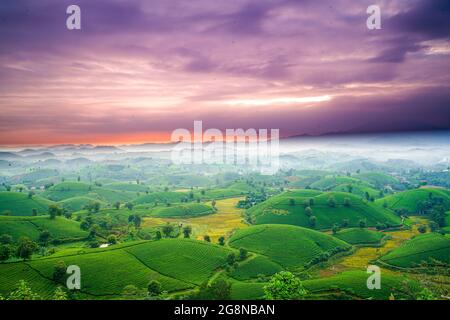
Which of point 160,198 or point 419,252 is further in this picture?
point 160,198

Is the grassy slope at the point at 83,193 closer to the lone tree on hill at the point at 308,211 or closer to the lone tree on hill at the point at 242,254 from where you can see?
the lone tree on hill at the point at 308,211

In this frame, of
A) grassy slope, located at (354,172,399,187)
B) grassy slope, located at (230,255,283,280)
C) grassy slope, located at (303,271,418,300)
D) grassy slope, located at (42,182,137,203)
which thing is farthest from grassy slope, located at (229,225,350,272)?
grassy slope, located at (354,172,399,187)

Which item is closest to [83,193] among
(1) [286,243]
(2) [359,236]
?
(1) [286,243]

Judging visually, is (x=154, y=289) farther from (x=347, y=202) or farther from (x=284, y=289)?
(x=347, y=202)

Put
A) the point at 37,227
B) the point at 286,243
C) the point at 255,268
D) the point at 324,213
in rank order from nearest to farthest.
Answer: the point at 255,268 < the point at 286,243 < the point at 37,227 < the point at 324,213

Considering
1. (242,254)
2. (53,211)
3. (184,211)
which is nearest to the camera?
(242,254)

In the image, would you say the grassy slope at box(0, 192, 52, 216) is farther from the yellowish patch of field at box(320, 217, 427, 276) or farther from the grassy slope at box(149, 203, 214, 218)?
the yellowish patch of field at box(320, 217, 427, 276)

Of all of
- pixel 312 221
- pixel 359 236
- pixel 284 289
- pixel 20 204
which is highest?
pixel 284 289
